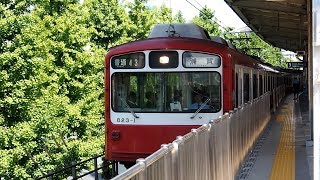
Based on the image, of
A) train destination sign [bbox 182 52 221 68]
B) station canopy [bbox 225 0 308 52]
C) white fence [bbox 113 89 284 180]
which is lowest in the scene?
white fence [bbox 113 89 284 180]

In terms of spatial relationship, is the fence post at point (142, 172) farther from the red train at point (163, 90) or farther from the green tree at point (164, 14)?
the green tree at point (164, 14)

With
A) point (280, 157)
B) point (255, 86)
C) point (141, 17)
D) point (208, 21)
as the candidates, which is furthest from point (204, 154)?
point (208, 21)

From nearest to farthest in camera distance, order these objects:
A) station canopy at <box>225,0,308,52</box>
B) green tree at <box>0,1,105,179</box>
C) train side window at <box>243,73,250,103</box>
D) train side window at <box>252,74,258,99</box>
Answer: train side window at <box>243,73,250,103</box>
train side window at <box>252,74,258,99</box>
green tree at <box>0,1,105,179</box>
station canopy at <box>225,0,308,52</box>

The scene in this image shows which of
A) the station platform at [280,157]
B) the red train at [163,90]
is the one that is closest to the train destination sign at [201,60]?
the red train at [163,90]

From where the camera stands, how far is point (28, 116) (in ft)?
54.4

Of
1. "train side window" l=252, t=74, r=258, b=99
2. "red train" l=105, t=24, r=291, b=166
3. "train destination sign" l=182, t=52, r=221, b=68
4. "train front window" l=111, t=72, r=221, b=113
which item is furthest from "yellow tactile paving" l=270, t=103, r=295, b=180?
"train destination sign" l=182, t=52, r=221, b=68

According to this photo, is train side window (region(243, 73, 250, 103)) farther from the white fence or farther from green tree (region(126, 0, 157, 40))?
green tree (region(126, 0, 157, 40))

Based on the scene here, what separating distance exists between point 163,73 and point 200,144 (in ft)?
15.8

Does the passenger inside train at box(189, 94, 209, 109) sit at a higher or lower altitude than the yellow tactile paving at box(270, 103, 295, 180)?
higher

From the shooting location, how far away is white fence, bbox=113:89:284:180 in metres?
3.56

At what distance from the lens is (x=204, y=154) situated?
5.80 metres

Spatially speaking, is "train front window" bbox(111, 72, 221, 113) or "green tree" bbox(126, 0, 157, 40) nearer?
A: "train front window" bbox(111, 72, 221, 113)

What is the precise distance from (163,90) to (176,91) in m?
0.25

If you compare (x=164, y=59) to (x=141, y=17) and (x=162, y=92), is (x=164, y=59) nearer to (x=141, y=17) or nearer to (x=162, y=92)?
(x=162, y=92)
